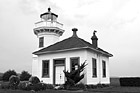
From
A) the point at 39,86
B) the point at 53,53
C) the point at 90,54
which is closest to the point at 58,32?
the point at 53,53

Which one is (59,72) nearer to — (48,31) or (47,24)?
(48,31)

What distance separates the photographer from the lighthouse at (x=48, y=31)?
29.0 meters

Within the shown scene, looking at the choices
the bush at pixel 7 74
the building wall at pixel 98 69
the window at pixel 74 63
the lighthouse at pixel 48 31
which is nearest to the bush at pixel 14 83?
the window at pixel 74 63

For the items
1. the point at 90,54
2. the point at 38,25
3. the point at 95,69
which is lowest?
the point at 95,69

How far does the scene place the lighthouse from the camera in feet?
95.2

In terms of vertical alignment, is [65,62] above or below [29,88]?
above

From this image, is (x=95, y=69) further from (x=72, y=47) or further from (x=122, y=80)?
(x=122, y=80)

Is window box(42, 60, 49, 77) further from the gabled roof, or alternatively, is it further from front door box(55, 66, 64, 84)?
front door box(55, 66, 64, 84)

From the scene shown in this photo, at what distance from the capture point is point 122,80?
2784 cm

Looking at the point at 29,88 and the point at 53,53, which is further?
the point at 53,53

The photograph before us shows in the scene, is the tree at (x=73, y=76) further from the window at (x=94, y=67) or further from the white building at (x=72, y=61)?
the window at (x=94, y=67)

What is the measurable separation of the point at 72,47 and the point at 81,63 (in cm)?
190

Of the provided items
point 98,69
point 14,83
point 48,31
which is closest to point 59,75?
point 98,69

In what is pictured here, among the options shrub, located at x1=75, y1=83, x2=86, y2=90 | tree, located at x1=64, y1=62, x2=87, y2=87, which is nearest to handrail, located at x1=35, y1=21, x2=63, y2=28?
tree, located at x1=64, y1=62, x2=87, y2=87
